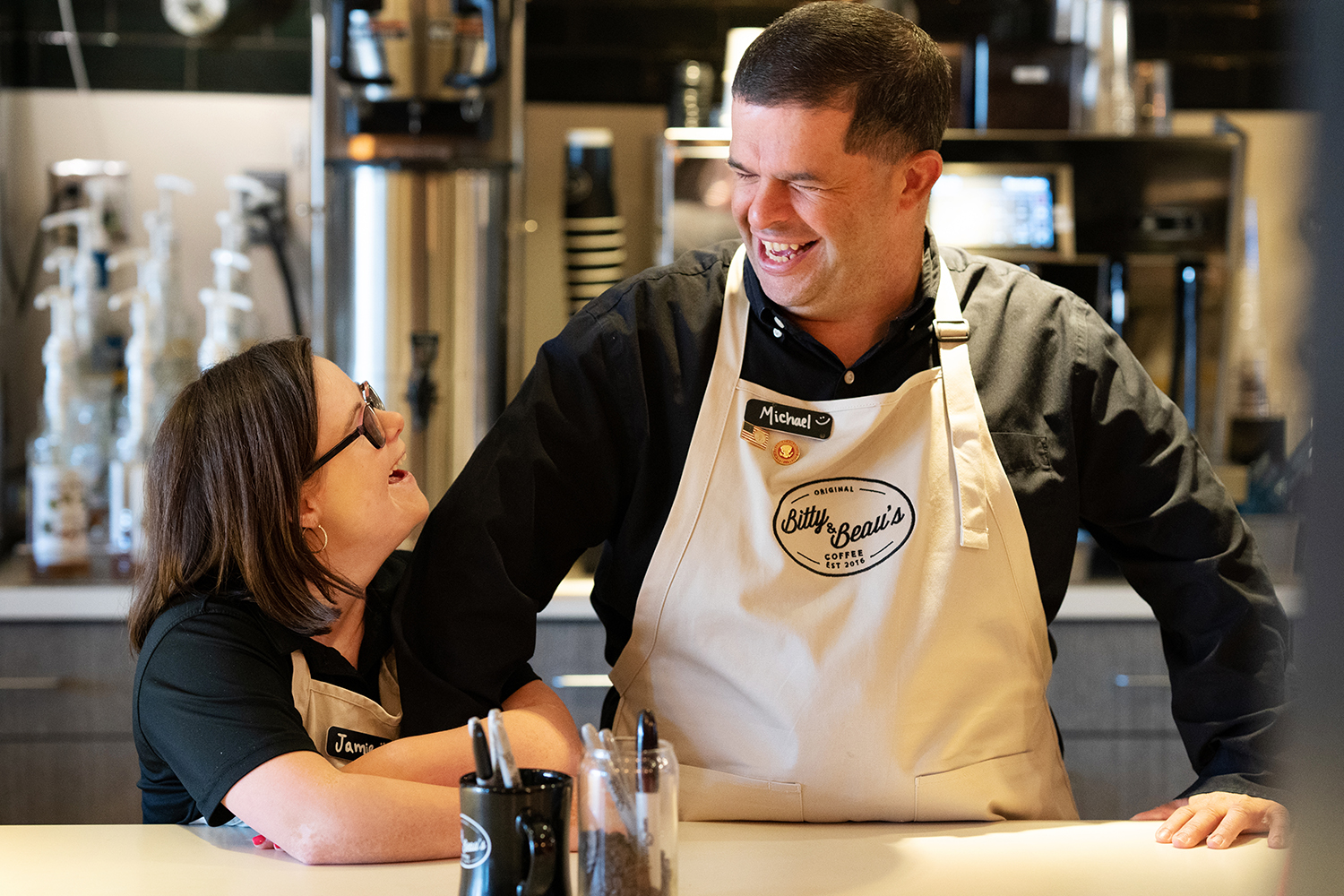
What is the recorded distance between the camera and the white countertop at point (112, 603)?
2.38 meters

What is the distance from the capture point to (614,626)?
142cm

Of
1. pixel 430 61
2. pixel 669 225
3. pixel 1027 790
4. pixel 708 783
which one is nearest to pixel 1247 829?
pixel 1027 790

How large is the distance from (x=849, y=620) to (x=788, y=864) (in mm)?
266

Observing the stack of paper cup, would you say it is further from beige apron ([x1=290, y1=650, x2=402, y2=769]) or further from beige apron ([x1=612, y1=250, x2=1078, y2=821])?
beige apron ([x1=290, y1=650, x2=402, y2=769])

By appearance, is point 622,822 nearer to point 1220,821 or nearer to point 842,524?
point 842,524

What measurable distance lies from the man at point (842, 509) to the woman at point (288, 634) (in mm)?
66

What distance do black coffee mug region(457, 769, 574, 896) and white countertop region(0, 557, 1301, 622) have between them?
4.74 feet

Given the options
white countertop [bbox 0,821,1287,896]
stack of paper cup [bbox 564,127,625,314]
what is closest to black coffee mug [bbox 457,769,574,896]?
white countertop [bbox 0,821,1287,896]

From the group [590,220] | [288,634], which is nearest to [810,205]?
[288,634]

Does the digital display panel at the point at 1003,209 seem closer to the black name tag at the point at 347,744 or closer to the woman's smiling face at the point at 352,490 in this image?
the woman's smiling face at the point at 352,490

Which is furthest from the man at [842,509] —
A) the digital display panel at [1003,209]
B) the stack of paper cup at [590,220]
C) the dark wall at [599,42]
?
the dark wall at [599,42]

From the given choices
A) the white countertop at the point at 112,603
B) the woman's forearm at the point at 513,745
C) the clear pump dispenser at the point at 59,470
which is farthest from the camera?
the clear pump dispenser at the point at 59,470

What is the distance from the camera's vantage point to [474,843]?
89cm

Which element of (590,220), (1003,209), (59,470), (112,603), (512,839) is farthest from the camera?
(590,220)
